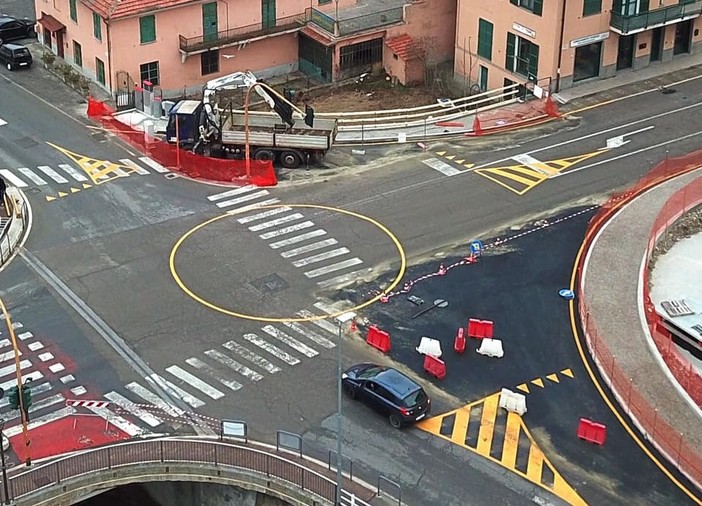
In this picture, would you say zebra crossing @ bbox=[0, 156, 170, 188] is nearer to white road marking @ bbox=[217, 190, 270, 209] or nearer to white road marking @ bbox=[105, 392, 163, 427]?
white road marking @ bbox=[217, 190, 270, 209]

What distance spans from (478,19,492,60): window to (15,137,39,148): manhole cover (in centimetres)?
2520

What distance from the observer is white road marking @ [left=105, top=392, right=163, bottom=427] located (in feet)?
145

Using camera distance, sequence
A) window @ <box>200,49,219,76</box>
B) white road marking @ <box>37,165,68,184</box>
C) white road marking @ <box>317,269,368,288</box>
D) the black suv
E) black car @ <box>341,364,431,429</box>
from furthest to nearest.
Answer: the black suv < window @ <box>200,49,219,76</box> < white road marking @ <box>37,165,68,184</box> < white road marking @ <box>317,269,368,288</box> < black car @ <box>341,364,431,429</box>

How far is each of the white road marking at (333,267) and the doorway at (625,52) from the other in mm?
26496

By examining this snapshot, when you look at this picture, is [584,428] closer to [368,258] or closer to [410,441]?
[410,441]

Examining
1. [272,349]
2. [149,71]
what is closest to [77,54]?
[149,71]

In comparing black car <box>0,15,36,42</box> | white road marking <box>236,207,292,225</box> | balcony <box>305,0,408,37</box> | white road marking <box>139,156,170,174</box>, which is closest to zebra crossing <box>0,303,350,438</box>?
white road marking <box>236,207,292,225</box>

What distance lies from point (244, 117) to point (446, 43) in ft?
59.7

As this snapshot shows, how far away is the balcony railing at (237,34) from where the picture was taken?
234ft

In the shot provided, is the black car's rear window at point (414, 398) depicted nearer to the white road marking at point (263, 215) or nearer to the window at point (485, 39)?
the white road marking at point (263, 215)

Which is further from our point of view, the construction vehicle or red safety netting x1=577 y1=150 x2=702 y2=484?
the construction vehicle

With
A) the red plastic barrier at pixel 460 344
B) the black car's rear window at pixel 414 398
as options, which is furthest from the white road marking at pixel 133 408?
the red plastic barrier at pixel 460 344

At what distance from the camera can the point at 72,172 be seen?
62219 millimetres

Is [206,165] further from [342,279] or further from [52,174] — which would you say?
[342,279]
